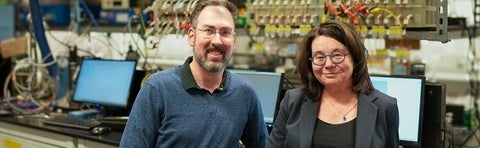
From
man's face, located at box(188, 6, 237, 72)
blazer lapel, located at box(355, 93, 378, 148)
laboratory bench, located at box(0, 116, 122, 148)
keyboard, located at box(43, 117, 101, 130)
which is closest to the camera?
blazer lapel, located at box(355, 93, 378, 148)

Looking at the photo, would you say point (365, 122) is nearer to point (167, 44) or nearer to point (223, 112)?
point (223, 112)

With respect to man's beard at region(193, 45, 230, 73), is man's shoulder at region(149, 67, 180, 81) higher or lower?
lower

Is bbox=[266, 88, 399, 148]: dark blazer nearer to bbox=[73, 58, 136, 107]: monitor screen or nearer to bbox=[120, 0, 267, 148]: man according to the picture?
bbox=[120, 0, 267, 148]: man

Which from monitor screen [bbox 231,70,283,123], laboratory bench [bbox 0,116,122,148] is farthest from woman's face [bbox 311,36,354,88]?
laboratory bench [bbox 0,116,122,148]

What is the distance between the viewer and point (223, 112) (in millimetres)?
1874

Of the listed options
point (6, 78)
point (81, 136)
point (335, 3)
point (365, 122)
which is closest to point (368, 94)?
point (365, 122)

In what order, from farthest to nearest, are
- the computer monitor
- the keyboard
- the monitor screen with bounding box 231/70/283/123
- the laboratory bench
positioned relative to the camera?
1. the keyboard
2. the laboratory bench
3. the monitor screen with bounding box 231/70/283/123
4. the computer monitor

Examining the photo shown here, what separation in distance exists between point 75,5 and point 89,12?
125 millimetres

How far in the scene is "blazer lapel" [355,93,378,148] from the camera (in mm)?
1595

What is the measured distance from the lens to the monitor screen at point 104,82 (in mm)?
3115

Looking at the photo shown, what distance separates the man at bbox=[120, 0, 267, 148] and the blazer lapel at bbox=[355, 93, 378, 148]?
0.48 m

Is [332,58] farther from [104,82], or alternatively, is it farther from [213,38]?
[104,82]

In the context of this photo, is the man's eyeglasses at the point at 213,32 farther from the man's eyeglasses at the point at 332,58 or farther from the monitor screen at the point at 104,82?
the monitor screen at the point at 104,82

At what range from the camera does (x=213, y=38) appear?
1.79 meters
